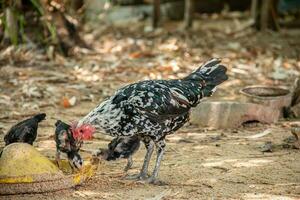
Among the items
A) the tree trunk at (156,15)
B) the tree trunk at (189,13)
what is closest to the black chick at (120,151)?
the tree trunk at (189,13)

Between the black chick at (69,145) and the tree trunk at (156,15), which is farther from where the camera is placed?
the tree trunk at (156,15)

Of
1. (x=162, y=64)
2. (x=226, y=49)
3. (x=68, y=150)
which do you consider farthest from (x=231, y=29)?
(x=68, y=150)

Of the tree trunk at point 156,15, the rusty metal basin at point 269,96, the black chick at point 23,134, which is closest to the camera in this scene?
the black chick at point 23,134

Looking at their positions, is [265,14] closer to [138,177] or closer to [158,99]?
[158,99]

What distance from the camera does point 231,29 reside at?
14672 mm

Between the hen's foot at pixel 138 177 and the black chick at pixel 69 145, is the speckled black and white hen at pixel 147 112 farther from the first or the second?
the black chick at pixel 69 145

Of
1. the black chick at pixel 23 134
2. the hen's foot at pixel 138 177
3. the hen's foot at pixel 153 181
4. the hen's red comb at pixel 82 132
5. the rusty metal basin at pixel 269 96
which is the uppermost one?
the hen's red comb at pixel 82 132

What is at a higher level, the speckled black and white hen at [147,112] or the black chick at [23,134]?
the speckled black and white hen at [147,112]

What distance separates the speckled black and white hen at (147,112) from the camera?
5508 millimetres

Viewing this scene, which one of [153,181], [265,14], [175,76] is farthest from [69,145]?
[265,14]

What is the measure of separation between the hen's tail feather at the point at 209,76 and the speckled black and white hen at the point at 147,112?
0.16 m

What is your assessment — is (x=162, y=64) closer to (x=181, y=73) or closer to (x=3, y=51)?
(x=181, y=73)

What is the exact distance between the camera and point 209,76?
623 centimetres

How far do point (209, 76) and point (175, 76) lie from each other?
4225 mm
